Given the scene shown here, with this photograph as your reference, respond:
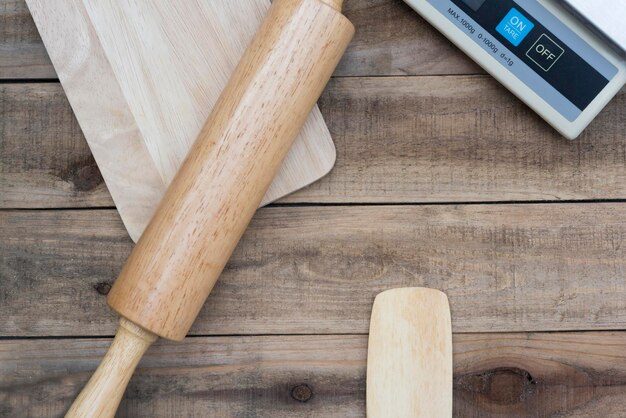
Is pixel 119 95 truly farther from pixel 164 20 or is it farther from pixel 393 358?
pixel 393 358

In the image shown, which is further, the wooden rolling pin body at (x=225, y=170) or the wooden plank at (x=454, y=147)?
the wooden plank at (x=454, y=147)

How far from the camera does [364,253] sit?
70 cm

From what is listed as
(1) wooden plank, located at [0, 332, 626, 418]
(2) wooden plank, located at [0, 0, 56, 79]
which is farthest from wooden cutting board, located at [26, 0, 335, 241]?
(1) wooden plank, located at [0, 332, 626, 418]

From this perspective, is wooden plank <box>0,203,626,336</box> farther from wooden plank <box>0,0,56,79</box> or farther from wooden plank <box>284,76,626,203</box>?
wooden plank <box>0,0,56,79</box>

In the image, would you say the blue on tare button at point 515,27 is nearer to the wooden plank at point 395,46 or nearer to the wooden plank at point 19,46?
the wooden plank at point 395,46

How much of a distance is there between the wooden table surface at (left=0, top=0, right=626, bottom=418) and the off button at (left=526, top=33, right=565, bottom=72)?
0.06 m

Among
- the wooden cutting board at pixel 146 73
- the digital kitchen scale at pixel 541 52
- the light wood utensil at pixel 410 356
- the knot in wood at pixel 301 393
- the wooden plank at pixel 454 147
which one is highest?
the digital kitchen scale at pixel 541 52

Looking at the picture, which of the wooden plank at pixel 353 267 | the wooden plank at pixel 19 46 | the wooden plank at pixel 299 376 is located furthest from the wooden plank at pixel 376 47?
the wooden plank at pixel 299 376

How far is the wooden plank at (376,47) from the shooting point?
683 mm

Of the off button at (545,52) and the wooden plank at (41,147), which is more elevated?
the off button at (545,52)

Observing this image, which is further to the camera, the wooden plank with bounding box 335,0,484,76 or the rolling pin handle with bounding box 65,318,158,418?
the wooden plank with bounding box 335,0,484,76

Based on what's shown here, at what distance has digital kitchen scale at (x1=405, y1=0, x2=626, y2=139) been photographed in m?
0.64

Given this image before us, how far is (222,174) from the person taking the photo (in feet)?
1.94

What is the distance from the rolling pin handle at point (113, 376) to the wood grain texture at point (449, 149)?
0.58 feet
